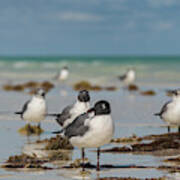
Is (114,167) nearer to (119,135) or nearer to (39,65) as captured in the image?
(119,135)

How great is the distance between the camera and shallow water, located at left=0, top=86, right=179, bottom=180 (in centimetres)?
800

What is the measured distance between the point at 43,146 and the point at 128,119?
192 inches

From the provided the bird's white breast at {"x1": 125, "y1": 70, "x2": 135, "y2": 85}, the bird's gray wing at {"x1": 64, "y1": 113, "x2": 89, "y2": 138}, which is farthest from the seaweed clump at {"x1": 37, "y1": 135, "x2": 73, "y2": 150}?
the bird's white breast at {"x1": 125, "y1": 70, "x2": 135, "y2": 85}

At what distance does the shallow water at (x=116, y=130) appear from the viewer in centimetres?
800

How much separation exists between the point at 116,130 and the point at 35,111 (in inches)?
78.7

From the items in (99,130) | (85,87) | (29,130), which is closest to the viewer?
(99,130)

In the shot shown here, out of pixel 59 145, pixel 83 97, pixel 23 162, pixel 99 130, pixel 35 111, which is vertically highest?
pixel 83 97

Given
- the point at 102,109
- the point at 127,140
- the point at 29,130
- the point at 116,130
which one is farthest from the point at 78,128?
the point at 116,130

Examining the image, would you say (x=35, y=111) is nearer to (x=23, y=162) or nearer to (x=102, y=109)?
(x=23, y=162)

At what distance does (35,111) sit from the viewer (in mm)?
13344

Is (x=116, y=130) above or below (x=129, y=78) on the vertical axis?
below

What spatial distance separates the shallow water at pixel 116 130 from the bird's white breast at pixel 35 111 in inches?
15.4

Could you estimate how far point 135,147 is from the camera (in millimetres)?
10391

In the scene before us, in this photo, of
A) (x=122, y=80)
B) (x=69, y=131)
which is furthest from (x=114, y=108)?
(x=122, y=80)
